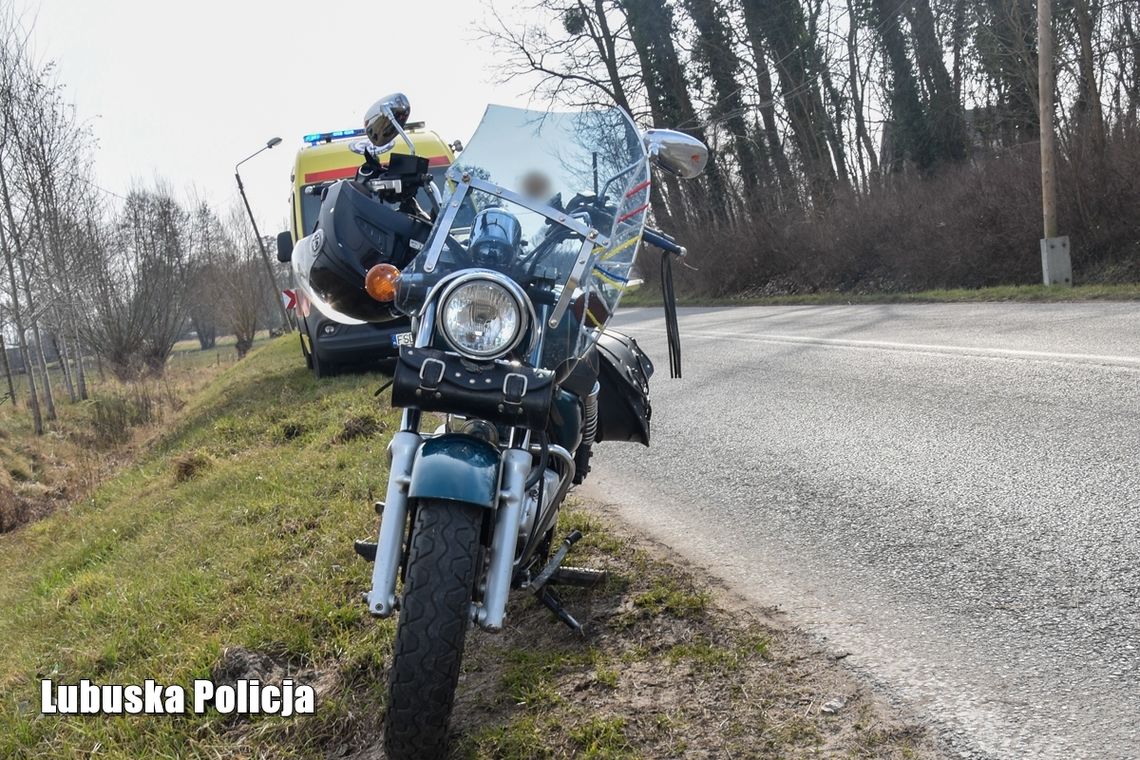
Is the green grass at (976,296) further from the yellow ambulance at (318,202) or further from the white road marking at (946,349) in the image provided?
the yellow ambulance at (318,202)

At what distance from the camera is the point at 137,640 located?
14.0 ft

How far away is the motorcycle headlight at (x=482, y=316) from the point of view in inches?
109

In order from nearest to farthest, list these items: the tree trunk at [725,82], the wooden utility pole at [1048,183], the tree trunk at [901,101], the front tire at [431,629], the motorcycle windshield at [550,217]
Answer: the front tire at [431,629]
the motorcycle windshield at [550,217]
the wooden utility pole at [1048,183]
the tree trunk at [901,101]
the tree trunk at [725,82]

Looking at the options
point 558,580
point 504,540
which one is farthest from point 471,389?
point 558,580

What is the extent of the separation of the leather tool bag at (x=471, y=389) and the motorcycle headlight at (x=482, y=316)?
0.06 m

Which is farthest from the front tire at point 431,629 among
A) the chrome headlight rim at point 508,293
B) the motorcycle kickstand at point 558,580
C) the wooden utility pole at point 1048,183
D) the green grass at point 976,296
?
the wooden utility pole at point 1048,183

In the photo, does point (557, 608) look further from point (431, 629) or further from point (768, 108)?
point (768, 108)

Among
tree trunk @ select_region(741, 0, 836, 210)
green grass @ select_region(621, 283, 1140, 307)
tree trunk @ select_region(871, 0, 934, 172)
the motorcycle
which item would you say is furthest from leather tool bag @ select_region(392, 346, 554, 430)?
tree trunk @ select_region(741, 0, 836, 210)

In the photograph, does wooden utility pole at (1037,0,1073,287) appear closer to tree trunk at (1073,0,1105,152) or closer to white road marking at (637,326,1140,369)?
tree trunk at (1073,0,1105,152)

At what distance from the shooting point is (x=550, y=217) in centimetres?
318

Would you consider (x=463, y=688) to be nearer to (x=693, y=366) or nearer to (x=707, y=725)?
(x=707, y=725)

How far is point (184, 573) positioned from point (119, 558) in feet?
5.45

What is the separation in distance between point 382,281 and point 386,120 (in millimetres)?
726

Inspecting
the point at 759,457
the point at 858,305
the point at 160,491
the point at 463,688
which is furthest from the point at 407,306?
the point at 858,305
